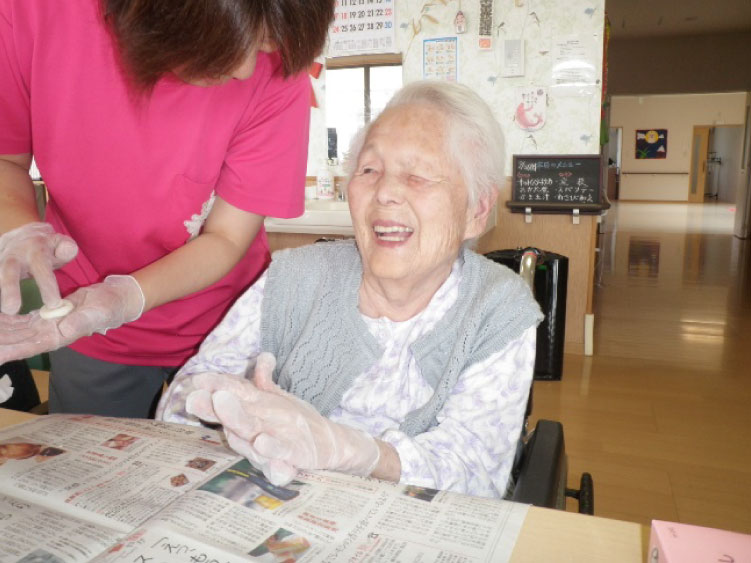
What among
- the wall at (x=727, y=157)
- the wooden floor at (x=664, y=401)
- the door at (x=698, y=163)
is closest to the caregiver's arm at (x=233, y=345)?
the wooden floor at (x=664, y=401)

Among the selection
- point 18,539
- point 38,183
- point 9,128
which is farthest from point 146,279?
point 38,183

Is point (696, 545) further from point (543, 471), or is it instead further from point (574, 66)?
point (574, 66)

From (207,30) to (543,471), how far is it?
94 cm

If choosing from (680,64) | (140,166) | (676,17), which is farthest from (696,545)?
(680,64)

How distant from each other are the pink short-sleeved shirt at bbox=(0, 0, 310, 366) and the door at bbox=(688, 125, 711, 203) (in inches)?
724

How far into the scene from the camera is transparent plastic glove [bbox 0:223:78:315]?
38.2 inches

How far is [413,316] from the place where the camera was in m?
1.39

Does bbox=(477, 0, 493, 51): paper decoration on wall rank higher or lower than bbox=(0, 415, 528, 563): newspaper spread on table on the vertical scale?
higher

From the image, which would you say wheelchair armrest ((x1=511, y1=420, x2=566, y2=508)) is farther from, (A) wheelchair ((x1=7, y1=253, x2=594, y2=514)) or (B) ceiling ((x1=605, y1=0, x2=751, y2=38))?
(B) ceiling ((x1=605, y1=0, x2=751, y2=38))

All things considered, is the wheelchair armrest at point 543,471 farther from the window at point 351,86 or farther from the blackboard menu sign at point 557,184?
the window at point 351,86

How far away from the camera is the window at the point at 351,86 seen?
3.89 metres

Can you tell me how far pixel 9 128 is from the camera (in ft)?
4.00

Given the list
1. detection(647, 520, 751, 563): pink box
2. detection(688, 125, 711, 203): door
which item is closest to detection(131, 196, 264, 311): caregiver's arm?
detection(647, 520, 751, 563): pink box

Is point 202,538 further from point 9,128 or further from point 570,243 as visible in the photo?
point 570,243
